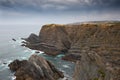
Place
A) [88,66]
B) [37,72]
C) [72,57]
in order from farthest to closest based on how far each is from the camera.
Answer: [72,57] < [37,72] < [88,66]

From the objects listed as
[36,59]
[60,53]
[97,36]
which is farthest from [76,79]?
[60,53]

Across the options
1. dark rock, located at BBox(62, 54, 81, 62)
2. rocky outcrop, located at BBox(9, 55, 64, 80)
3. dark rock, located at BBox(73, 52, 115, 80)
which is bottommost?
dark rock, located at BBox(62, 54, 81, 62)

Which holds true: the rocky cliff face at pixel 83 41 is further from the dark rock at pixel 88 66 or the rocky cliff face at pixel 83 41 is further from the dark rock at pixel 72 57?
the dark rock at pixel 88 66

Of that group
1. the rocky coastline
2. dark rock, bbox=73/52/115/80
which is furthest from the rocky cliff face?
dark rock, bbox=73/52/115/80

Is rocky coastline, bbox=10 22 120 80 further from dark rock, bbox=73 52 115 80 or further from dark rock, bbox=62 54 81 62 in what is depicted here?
dark rock, bbox=73 52 115 80

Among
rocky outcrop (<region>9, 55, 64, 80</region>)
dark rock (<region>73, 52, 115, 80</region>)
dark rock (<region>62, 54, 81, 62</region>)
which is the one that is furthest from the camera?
dark rock (<region>62, 54, 81, 62</region>)

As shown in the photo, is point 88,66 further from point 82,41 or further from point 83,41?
point 82,41

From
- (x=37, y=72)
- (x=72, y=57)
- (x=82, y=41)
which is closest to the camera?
(x=37, y=72)

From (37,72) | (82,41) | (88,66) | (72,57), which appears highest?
(88,66)

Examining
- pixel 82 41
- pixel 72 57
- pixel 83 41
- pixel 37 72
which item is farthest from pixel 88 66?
pixel 82 41

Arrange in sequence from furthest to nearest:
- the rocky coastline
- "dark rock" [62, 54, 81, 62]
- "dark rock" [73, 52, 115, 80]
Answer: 1. "dark rock" [62, 54, 81, 62]
2. the rocky coastline
3. "dark rock" [73, 52, 115, 80]

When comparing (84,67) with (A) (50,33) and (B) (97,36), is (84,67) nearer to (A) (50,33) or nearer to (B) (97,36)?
(B) (97,36)

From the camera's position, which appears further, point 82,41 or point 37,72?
point 82,41
